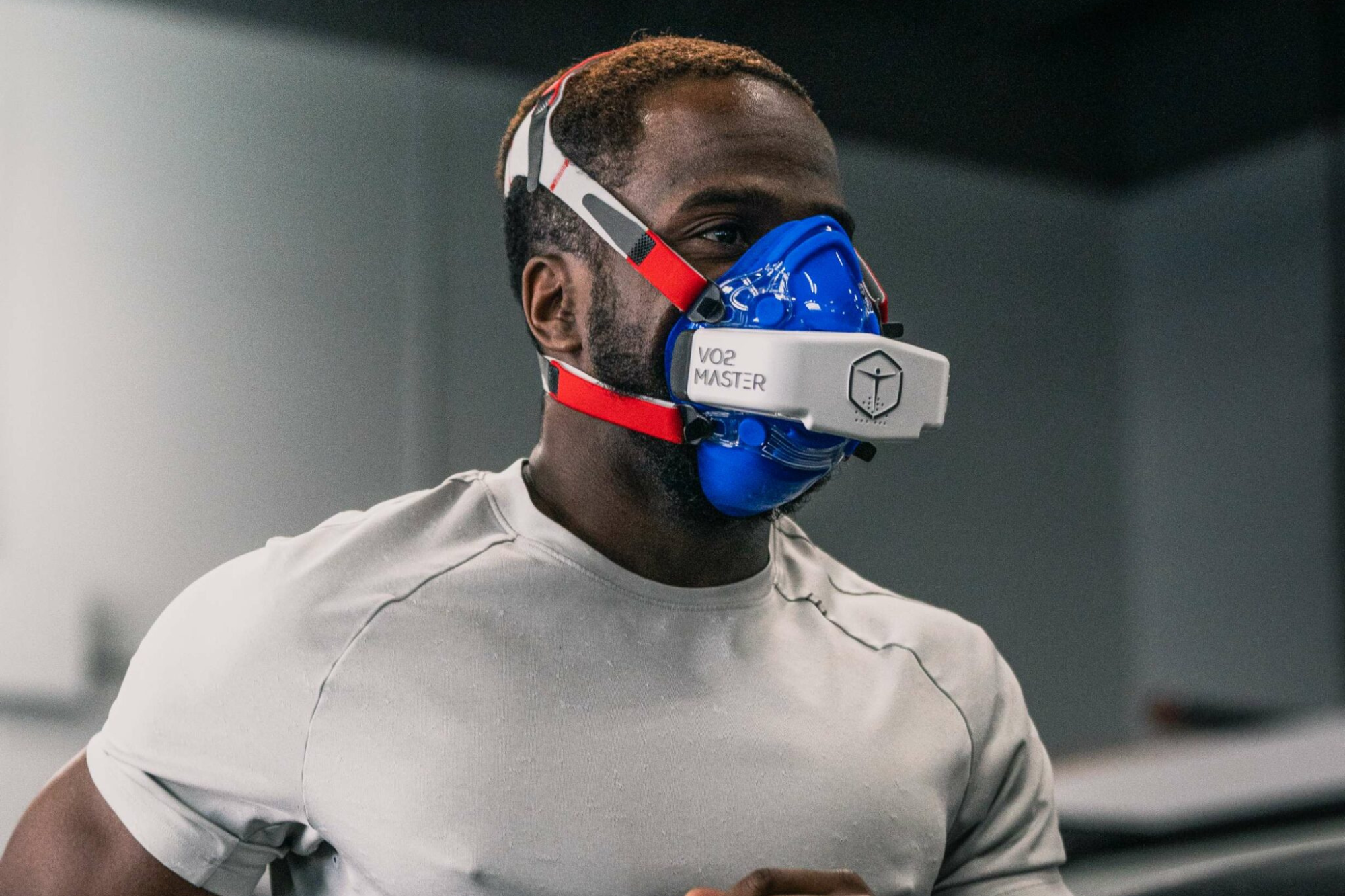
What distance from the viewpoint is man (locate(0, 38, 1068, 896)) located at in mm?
771

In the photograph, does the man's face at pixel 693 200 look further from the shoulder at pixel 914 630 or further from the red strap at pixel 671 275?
the shoulder at pixel 914 630

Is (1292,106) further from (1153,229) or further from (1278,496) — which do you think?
(1278,496)

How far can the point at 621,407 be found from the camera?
0.86 metres

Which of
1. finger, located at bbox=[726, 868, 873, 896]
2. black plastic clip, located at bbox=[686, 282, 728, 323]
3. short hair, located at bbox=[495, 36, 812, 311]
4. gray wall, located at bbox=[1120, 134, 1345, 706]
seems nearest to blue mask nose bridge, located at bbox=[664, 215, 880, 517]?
black plastic clip, located at bbox=[686, 282, 728, 323]

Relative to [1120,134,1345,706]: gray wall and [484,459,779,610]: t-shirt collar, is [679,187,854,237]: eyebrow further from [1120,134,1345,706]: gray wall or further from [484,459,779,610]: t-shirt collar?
[1120,134,1345,706]: gray wall

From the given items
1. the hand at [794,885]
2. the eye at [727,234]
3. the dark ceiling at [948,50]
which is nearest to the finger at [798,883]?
the hand at [794,885]

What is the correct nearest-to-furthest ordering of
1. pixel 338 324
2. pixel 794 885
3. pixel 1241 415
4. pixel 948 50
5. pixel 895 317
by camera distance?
1. pixel 794 885
2. pixel 338 324
3. pixel 895 317
4. pixel 948 50
5. pixel 1241 415

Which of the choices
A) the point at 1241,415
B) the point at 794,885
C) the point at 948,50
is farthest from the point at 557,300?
the point at 1241,415

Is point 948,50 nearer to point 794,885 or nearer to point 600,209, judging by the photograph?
point 600,209

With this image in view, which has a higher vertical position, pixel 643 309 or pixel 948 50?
pixel 948 50

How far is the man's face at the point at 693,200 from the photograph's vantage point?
84cm

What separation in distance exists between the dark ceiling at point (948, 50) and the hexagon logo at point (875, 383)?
427mm

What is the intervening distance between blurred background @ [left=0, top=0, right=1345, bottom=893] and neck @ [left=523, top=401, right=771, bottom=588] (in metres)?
0.20

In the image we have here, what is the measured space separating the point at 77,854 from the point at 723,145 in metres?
0.61
